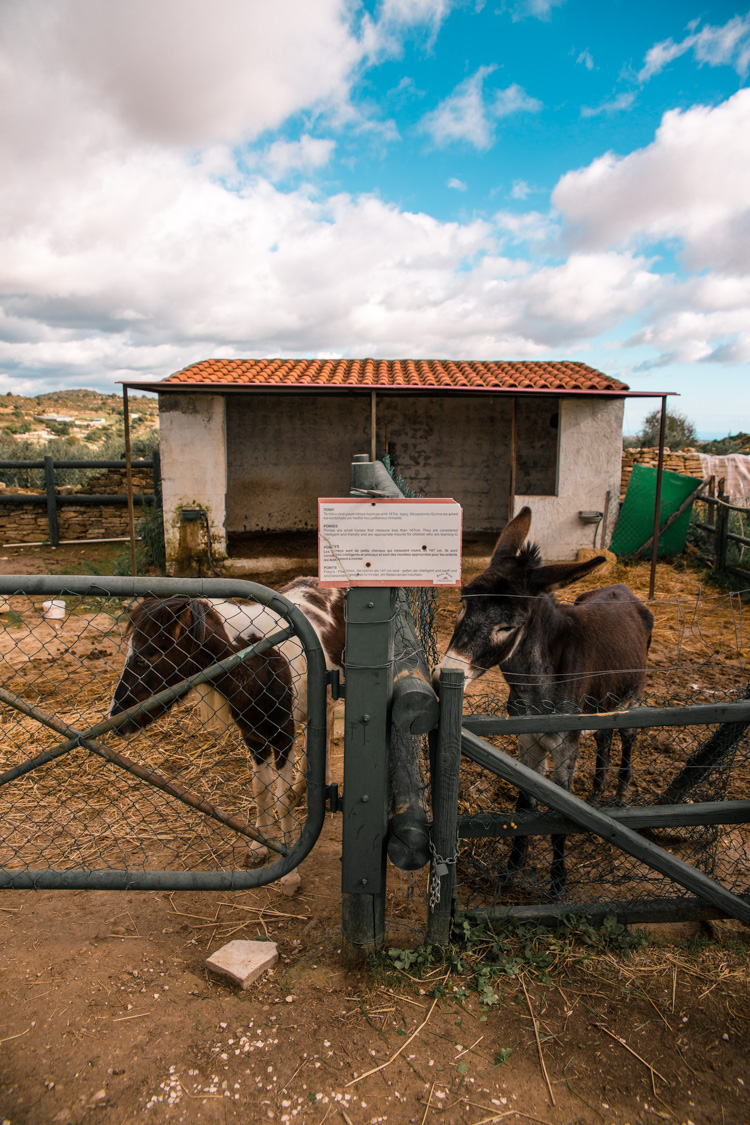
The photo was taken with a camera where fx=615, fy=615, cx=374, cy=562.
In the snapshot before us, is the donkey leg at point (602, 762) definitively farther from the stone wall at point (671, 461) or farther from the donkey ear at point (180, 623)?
the stone wall at point (671, 461)

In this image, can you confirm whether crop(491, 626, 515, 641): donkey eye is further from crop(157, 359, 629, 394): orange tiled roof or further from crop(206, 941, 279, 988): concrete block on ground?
crop(157, 359, 629, 394): orange tiled roof

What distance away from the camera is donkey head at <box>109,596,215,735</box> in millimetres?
2764

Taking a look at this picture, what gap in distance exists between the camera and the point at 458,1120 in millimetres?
1730

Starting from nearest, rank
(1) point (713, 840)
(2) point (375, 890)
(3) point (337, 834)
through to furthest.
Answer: (2) point (375, 890) → (1) point (713, 840) → (3) point (337, 834)

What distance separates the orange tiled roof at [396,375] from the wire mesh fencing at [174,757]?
7.50 metres

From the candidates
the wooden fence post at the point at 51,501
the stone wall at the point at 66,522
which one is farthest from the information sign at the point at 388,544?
the wooden fence post at the point at 51,501

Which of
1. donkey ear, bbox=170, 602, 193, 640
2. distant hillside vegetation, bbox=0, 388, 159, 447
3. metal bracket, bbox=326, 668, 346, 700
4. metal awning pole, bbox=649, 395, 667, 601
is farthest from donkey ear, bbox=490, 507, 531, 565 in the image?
distant hillside vegetation, bbox=0, 388, 159, 447

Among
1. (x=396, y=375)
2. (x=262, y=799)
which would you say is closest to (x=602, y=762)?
(x=262, y=799)

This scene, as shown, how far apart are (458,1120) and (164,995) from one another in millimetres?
1070

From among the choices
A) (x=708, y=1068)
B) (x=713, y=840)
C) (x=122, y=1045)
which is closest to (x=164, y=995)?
(x=122, y=1045)

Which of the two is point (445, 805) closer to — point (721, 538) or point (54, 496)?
point (721, 538)

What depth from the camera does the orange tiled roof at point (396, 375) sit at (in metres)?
10.9

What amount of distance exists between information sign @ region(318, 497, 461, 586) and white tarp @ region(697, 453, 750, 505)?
38.5 ft

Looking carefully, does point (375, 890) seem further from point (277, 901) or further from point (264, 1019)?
point (277, 901)
